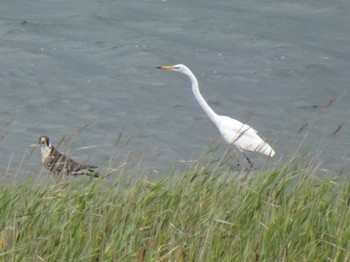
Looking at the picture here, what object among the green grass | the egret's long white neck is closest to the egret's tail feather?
the green grass

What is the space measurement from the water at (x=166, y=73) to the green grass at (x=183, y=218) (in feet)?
17.1

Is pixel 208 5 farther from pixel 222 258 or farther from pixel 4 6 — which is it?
pixel 222 258

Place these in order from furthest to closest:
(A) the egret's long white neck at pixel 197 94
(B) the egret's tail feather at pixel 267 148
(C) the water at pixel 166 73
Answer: (C) the water at pixel 166 73, (A) the egret's long white neck at pixel 197 94, (B) the egret's tail feather at pixel 267 148

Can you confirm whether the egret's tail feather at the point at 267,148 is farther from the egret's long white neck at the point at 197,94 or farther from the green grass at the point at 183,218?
the egret's long white neck at the point at 197,94

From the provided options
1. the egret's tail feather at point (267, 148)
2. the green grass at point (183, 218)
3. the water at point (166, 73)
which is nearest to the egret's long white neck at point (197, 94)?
the water at point (166, 73)

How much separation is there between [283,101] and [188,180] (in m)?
9.60

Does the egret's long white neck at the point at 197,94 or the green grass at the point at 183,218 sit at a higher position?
the green grass at the point at 183,218

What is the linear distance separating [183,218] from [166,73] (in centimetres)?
1136

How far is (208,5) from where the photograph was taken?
20.2 m

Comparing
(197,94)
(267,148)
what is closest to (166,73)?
(197,94)

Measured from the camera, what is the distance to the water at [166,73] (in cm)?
1369

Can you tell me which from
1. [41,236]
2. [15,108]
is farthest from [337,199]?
[15,108]

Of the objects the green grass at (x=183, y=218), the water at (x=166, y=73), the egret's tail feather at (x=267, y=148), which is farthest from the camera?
the water at (x=166, y=73)

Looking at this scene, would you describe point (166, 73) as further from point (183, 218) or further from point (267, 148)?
point (183, 218)
